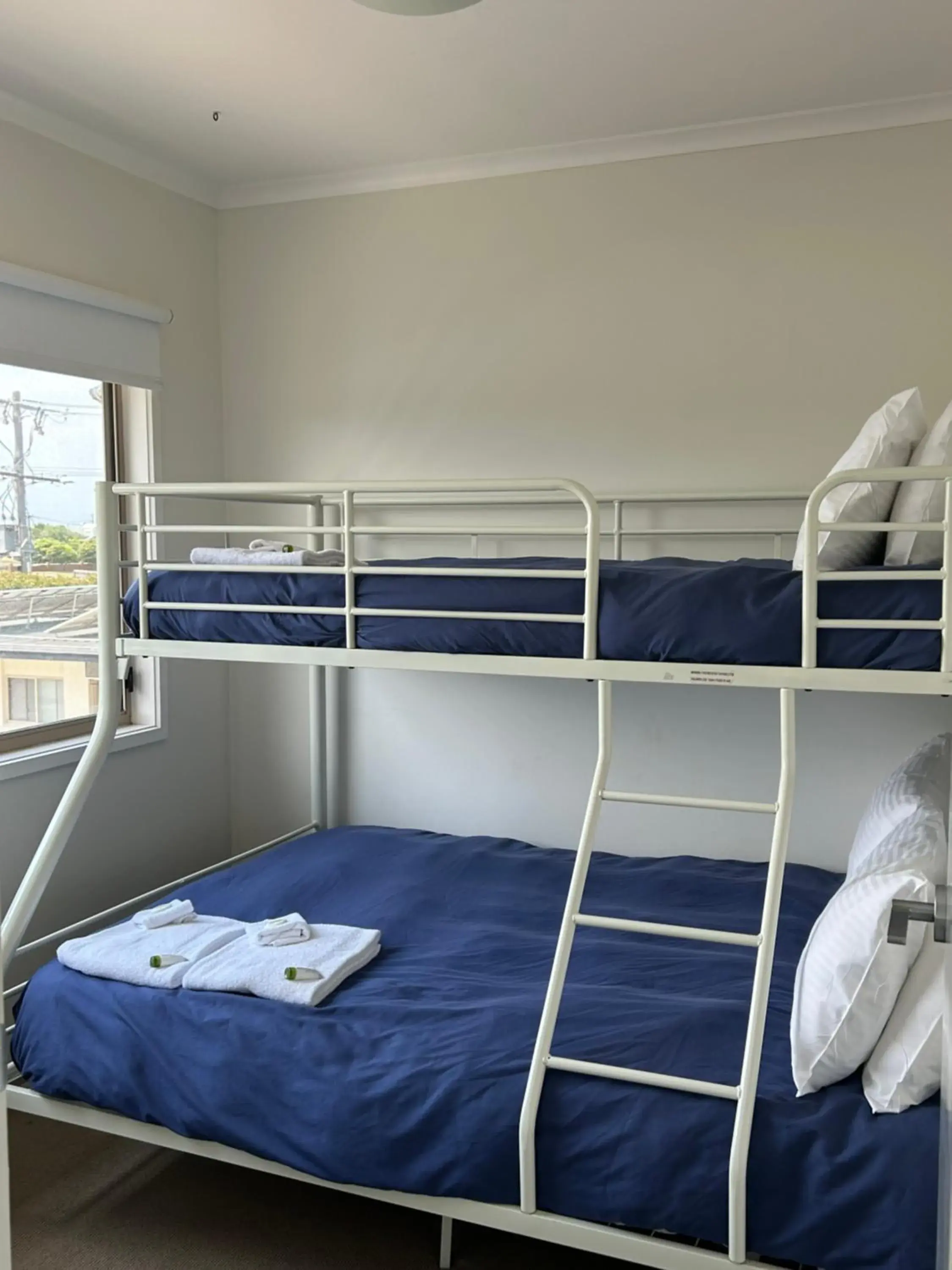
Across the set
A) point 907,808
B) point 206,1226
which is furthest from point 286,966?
point 907,808

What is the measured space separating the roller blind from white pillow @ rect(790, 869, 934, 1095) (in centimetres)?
248

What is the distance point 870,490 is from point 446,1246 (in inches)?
67.9

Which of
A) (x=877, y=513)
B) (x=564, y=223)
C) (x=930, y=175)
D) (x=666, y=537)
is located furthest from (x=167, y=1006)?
(x=930, y=175)

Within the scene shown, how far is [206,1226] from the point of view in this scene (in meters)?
2.44

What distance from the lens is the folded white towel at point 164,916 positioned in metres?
2.64

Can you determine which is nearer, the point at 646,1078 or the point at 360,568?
the point at 646,1078

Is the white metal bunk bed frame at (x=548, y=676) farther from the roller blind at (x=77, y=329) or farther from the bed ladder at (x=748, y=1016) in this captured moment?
the roller blind at (x=77, y=329)

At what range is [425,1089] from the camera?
2.01 meters

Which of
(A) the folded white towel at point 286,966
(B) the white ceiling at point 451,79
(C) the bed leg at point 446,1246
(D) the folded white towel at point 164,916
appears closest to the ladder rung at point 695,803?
(A) the folded white towel at point 286,966

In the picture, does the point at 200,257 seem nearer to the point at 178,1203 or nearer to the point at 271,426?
the point at 271,426

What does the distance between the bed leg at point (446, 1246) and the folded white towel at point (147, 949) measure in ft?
2.40

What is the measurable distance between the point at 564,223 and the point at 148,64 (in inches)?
50.9

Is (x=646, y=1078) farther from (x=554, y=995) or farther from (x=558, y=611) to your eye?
(x=558, y=611)

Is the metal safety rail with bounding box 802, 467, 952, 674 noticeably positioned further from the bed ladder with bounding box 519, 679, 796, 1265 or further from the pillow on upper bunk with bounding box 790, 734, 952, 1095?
the pillow on upper bunk with bounding box 790, 734, 952, 1095
